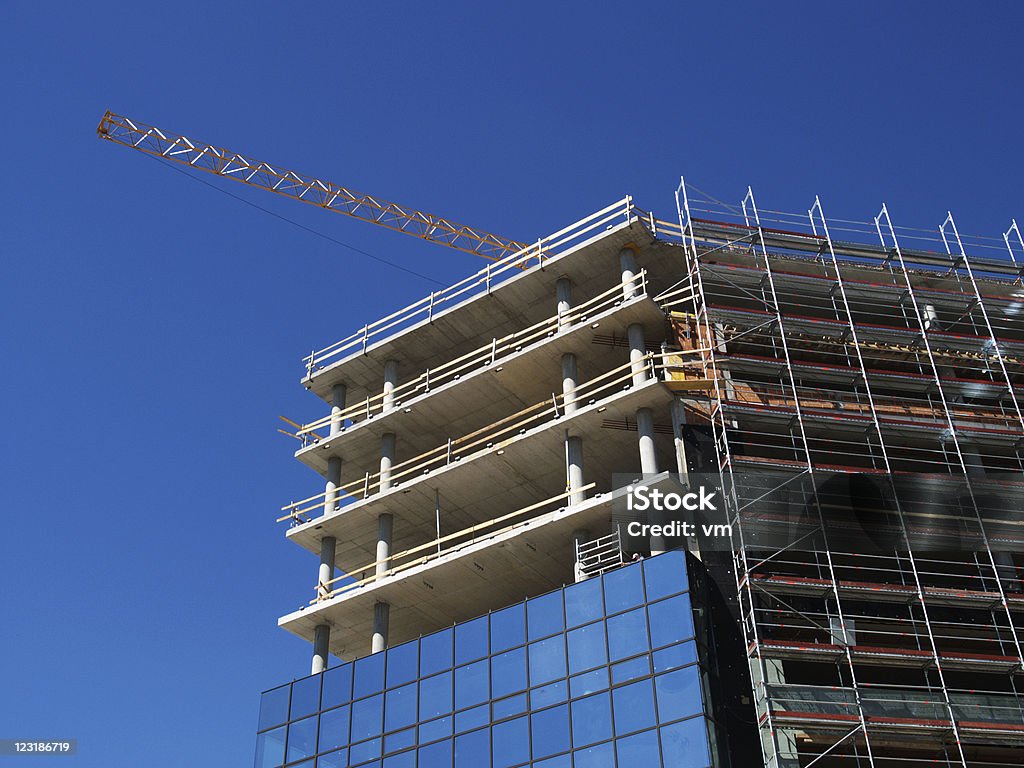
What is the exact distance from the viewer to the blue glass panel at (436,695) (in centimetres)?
3734

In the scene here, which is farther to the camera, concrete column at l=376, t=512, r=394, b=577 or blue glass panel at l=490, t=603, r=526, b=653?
concrete column at l=376, t=512, r=394, b=577

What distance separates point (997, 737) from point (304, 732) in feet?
73.2

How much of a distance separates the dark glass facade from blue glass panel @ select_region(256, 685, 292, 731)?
5 cm

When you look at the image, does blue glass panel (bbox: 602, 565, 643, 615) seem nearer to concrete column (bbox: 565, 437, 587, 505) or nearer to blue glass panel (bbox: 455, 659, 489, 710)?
concrete column (bbox: 565, 437, 587, 505)

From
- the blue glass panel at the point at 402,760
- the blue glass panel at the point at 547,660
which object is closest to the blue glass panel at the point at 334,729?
the blue glass panel at the point at 402,760

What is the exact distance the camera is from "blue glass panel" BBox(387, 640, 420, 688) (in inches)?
1531

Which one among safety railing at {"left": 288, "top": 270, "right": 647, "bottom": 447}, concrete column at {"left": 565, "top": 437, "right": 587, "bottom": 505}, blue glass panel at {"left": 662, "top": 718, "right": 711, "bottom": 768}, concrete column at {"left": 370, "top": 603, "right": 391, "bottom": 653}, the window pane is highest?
safety railing at {"left": 288, "top": 270, "right": 647, "bottom": 447}

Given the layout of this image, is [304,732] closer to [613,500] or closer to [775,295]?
[613,500]

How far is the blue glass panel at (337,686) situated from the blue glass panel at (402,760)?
3240 millimetres

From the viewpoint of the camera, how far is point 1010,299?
4619 centimetres

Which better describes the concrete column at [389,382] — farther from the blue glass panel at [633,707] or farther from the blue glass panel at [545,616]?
the blue glass panel at [633,707]

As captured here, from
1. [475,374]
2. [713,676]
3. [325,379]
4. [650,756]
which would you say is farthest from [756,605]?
[325,379]

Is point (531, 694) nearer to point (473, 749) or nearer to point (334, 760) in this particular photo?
point (473, 749)

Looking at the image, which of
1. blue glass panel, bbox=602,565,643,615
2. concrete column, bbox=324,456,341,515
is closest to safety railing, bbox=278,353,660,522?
concrete column, bbox=324,456,341,515
